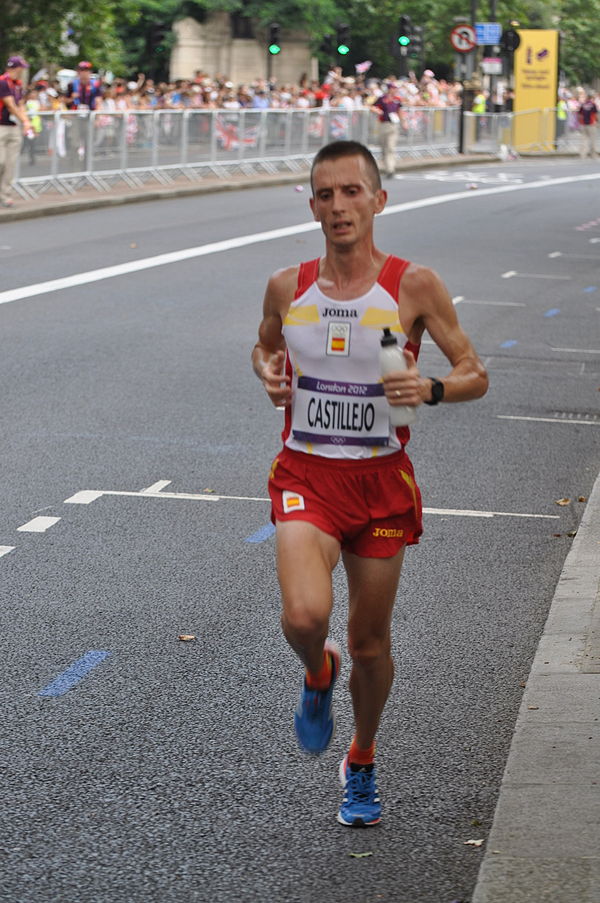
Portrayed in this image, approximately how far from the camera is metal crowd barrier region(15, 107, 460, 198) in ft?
86.5

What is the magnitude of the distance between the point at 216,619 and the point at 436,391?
2.28m

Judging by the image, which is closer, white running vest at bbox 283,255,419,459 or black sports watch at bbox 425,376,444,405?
black sports watch at bbox 425,376,444,405

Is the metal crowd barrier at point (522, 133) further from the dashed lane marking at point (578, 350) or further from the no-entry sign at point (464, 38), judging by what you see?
the dashed lane marking at point (578, 350)

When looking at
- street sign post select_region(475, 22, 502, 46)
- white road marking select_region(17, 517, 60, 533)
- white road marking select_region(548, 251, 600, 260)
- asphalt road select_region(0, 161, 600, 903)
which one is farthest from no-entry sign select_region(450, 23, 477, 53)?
white road marking select_region(17, 517, 60, 533)

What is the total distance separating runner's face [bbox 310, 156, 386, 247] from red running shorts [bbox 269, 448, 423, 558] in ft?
1.96

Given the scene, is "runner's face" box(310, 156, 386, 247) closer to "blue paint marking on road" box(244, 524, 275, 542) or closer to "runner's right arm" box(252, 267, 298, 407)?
"runner's right arm" box(252, 267, 298, 407)

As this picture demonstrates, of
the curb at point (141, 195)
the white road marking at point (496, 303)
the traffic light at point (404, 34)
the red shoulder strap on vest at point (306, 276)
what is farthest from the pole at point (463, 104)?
the red shoulder strap on vest at point (306, 276)

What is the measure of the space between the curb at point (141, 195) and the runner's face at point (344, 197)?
19.9 metres

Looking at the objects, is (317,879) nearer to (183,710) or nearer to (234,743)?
(234,743)

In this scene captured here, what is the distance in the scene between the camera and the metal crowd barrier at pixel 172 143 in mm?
26359

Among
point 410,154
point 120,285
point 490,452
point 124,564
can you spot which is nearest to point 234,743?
point 124,564

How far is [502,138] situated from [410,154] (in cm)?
707

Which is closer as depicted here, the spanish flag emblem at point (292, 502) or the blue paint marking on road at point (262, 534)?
the spanish flag emblem at point (292, 502)

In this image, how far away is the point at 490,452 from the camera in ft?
31.7
